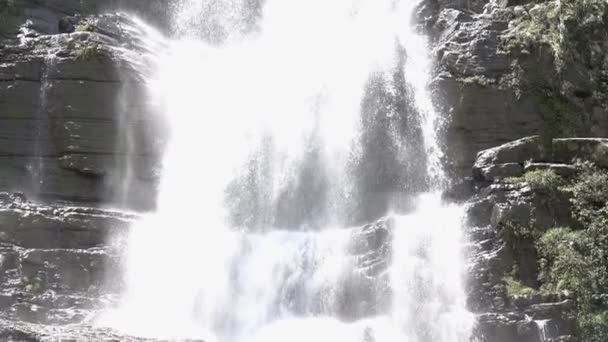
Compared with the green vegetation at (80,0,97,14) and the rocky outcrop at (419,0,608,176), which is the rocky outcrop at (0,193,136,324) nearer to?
the green vegetation at (80,0,97,14)

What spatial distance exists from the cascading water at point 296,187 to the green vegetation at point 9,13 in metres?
4.43

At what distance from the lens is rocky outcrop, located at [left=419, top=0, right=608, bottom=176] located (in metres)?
19.2

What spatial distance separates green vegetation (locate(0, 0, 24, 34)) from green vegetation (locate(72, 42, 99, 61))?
229 cm

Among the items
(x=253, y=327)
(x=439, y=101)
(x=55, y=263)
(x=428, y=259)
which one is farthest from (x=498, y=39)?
(x=55, y=263)

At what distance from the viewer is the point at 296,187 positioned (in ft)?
65.0

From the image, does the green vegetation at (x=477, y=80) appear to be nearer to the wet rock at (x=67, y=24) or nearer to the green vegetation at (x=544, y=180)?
the green vegetation at (x=544, y=180)

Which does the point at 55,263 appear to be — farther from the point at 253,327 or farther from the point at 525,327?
the point at 525,327

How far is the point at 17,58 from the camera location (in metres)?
20.0

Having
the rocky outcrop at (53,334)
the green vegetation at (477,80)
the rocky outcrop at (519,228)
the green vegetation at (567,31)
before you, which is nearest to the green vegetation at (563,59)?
the green vegetation at (567,31)

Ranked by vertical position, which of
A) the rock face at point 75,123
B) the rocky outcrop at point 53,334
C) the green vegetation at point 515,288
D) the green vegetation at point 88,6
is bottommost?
the rocky outcrop at point 53,334

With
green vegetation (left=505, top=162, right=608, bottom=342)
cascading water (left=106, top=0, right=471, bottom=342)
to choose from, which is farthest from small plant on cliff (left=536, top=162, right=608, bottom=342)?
cascading water (left=106, top=0, right=471, bottom=342)

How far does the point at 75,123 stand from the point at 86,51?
2393 millimetres

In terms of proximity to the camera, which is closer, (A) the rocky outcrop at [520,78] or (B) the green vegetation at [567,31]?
(A) the rocky outcrop at [520,78]

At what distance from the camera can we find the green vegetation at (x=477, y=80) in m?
19.9
